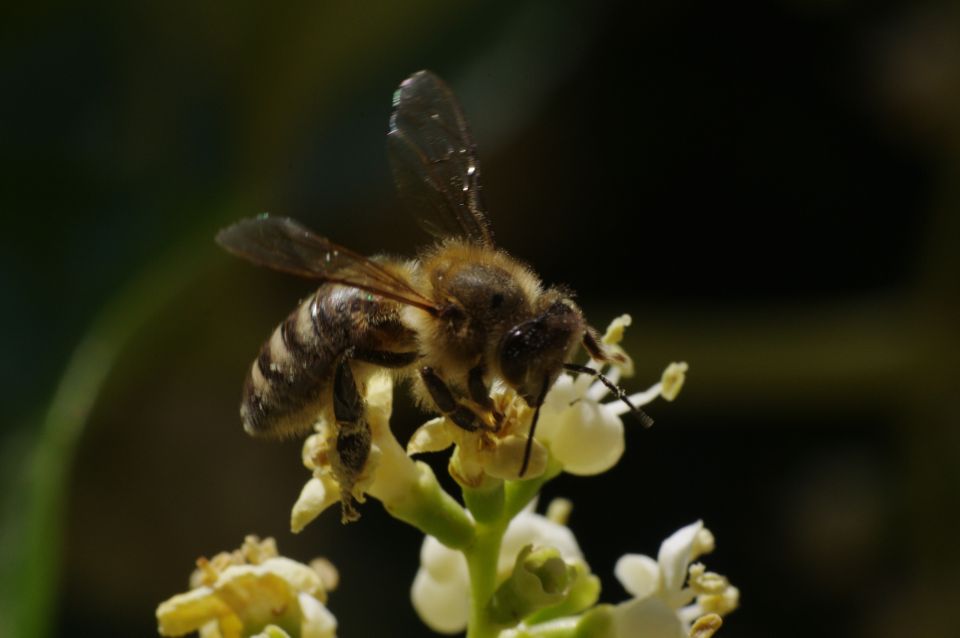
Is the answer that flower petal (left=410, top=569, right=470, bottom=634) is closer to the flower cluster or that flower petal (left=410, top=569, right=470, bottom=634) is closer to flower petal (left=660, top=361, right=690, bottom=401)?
the flower cluster

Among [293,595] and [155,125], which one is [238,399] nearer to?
[155,125]

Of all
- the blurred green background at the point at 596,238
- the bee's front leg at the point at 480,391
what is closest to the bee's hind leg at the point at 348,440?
the bee's front leg at the point at 480,391

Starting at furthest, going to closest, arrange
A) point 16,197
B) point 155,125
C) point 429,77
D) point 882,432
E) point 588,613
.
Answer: point 882,432 → point 155,125 → point 16,197 → point 429,77 → point 588,613

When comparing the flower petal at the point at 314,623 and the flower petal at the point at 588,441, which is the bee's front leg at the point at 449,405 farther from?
the flower petal at the point at 314,623

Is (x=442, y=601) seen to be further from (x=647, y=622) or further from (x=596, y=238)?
(x=596, y=238)

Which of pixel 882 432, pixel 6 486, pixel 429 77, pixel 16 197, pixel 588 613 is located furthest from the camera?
pixel 882 432

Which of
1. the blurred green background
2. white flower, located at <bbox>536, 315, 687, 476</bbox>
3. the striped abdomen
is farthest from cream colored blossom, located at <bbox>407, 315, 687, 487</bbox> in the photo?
the blurred green background

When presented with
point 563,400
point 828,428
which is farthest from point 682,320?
point 563,400

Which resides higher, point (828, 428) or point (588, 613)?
point (828, 428)
